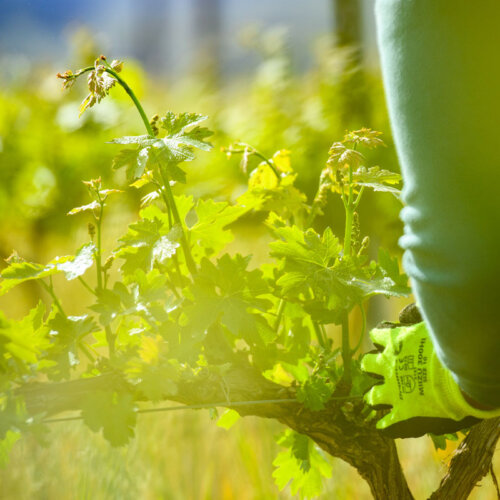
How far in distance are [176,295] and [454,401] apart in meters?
0.46

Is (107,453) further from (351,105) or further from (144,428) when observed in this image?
(351,105)

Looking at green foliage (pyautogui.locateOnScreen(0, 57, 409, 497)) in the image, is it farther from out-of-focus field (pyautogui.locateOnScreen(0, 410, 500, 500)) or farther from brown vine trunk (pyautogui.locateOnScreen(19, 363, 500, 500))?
out-of-focus field (pyautogui.locateOnScreen(0, 410, 500, 500))

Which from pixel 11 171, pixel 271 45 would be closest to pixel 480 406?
pixel 271 45

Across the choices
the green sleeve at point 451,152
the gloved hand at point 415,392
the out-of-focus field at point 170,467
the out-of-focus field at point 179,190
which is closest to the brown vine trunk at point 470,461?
the gloved hand at point 415,392

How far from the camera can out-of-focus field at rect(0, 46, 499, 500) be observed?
1.82 metres

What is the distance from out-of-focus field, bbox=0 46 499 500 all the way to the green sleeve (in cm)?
114

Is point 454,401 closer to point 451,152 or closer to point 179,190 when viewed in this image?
point 451,152

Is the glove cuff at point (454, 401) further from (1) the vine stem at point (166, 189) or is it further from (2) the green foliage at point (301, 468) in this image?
(1) the vine stem at point (166, 189)

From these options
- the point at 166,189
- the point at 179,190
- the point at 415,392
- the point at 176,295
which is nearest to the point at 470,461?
the point at 415,392

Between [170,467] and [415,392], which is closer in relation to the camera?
[415,392]

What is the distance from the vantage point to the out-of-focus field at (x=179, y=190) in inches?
71.5

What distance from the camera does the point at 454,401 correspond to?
96cm

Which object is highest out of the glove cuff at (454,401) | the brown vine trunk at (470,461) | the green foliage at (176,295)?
the green foliage at (176,295)

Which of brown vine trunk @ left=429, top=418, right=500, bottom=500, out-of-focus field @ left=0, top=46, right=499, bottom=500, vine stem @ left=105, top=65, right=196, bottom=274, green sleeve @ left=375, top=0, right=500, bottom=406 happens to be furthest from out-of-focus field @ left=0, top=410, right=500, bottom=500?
green sleeve @ left=375, top=0, right=500, bottom=406
